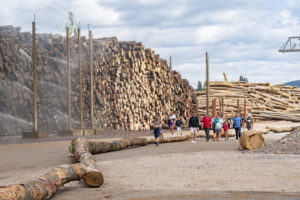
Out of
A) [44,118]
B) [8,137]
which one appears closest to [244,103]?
[44,118]

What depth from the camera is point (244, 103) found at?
40.2 m

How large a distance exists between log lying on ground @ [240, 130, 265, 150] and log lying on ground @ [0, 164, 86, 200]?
7.67 metres

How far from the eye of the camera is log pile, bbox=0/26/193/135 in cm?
2811

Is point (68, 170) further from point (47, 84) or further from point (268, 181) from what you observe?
point (47, 84)

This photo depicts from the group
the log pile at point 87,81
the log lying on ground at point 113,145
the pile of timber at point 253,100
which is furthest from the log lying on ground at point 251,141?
the pile of timber at point 253,100

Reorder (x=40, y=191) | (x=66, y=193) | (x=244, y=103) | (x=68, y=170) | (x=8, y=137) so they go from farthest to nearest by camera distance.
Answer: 1. (x=244, y=103)
2. (x=8, y=137)
3. (x=68, y=170)
4. (x=66, y=193)
5. (x=40, y=191)

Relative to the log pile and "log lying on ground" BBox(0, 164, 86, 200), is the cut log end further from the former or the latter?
the log pile

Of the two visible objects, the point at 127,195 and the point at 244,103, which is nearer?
the point at 127,195

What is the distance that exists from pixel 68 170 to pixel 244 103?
33337 mm

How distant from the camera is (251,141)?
15469 mm

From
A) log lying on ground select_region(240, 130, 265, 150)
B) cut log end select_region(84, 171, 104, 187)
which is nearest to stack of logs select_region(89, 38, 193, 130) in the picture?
log lying on ground select_region(240, 130, 265, 150)

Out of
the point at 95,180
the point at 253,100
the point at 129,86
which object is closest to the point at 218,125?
the point at 129,86

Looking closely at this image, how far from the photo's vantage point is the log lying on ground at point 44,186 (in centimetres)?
599

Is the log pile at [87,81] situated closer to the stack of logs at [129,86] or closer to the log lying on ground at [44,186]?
the stack of logs at [129,86]
